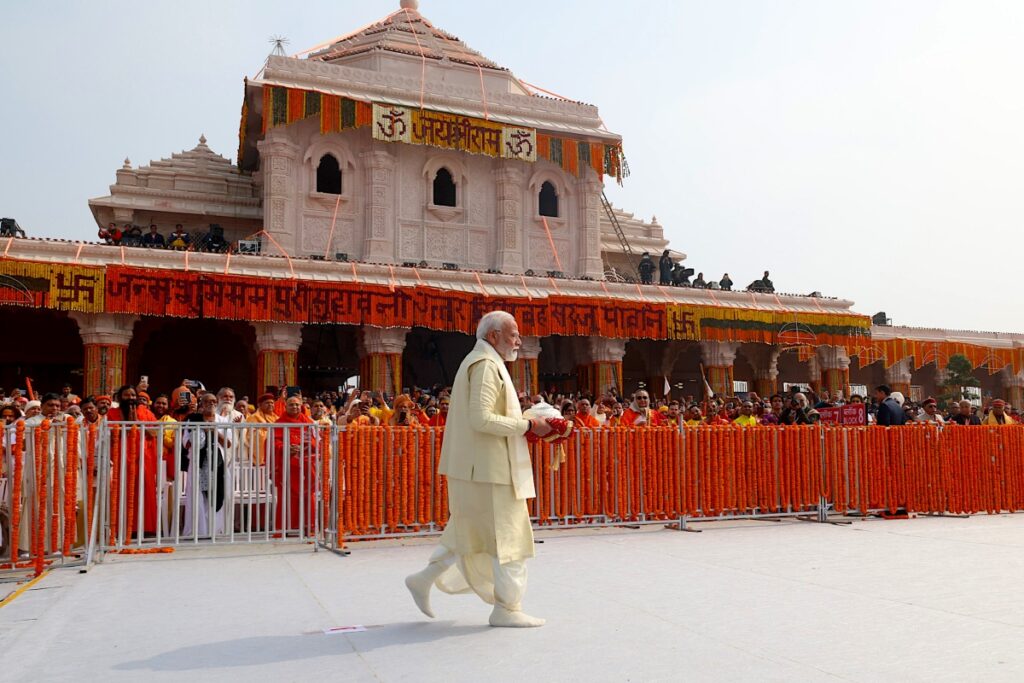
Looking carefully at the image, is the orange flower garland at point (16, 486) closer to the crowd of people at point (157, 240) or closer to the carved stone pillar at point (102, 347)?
the carved stone pillar at point (102, 347)

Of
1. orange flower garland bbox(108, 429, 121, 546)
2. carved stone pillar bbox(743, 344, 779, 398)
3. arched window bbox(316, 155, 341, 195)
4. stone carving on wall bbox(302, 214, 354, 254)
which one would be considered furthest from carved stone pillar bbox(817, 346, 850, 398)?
orange flower garland bbox(108, 429, 121, 546)

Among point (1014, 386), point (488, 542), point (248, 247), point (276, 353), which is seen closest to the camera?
point (488, 542)

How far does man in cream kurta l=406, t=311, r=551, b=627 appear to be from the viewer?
161 inches

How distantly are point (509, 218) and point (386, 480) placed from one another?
17.4m

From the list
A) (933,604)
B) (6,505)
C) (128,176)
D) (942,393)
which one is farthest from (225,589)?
(942,393)

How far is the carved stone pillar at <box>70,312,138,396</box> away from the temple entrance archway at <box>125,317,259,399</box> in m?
3.52

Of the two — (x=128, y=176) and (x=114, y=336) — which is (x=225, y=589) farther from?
(x=128, y=176)

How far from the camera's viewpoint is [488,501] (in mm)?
4137

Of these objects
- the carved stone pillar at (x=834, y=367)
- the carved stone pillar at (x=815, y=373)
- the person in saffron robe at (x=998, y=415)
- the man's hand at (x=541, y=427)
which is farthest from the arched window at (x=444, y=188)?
the man's hand at (x=541, y=427)

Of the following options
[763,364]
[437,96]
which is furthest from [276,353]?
[763,364]

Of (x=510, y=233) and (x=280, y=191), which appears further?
(x=510, y=233)

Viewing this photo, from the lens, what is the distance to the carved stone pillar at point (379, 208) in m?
22.6

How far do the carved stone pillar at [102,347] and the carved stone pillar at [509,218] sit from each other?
10.0m

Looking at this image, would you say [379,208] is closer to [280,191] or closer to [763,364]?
[280,191]
